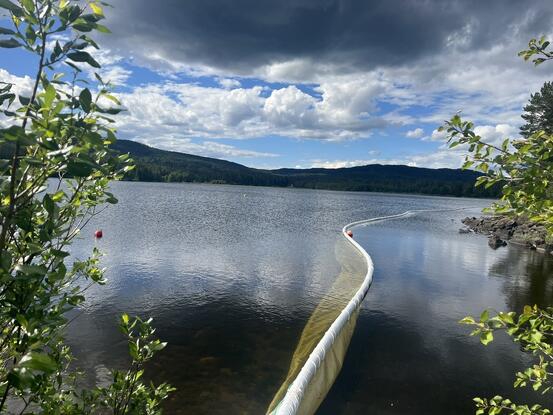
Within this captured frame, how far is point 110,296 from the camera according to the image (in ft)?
57.5

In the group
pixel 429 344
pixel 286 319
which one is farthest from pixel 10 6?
pixel 429 344

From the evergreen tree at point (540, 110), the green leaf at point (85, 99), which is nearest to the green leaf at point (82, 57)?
the green leaf at point (85, 99)

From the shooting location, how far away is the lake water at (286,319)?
35.2 feet

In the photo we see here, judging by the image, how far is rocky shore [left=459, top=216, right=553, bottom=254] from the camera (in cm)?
4050

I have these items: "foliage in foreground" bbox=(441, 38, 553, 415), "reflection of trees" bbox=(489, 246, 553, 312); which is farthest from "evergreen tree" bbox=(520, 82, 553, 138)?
"foliage in foreground" bbox=(441, 38, 553, 415)

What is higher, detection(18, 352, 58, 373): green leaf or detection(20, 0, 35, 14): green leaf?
detection(20, 0, 35, 14): green leaf

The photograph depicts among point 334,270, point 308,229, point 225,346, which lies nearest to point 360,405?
point 225,346

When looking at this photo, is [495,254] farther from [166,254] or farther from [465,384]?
[166,254]

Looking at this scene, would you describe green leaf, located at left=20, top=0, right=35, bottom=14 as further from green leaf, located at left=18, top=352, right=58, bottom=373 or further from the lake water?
the lake water

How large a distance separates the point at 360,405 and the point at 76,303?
9183 mm

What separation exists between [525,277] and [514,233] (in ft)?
97.2

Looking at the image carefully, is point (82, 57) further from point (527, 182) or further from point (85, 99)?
point (527, 182)

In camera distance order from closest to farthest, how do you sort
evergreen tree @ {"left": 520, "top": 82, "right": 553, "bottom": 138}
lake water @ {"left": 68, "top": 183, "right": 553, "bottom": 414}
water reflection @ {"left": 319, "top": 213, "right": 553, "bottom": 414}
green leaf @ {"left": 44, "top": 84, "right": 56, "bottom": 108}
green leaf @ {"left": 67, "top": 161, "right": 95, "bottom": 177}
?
green leaf @ {"left": 44, "top": 84, "right": 56, "bottom": 108}
green leaf @ {"left": 67, "top": 161, "right": 95, "bottom": 177}
water reflection @ {"left": 319, "top": 213, "right": 553, "bottom": 414}
lake water @ {"left": 68, "top": 183, "right": 553, "bottom": 414}
evergreen tree @ {"left": 520, "top": 82, "right": 553, "bottom": 138}

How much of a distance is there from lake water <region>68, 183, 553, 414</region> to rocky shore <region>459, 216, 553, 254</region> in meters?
7.38
